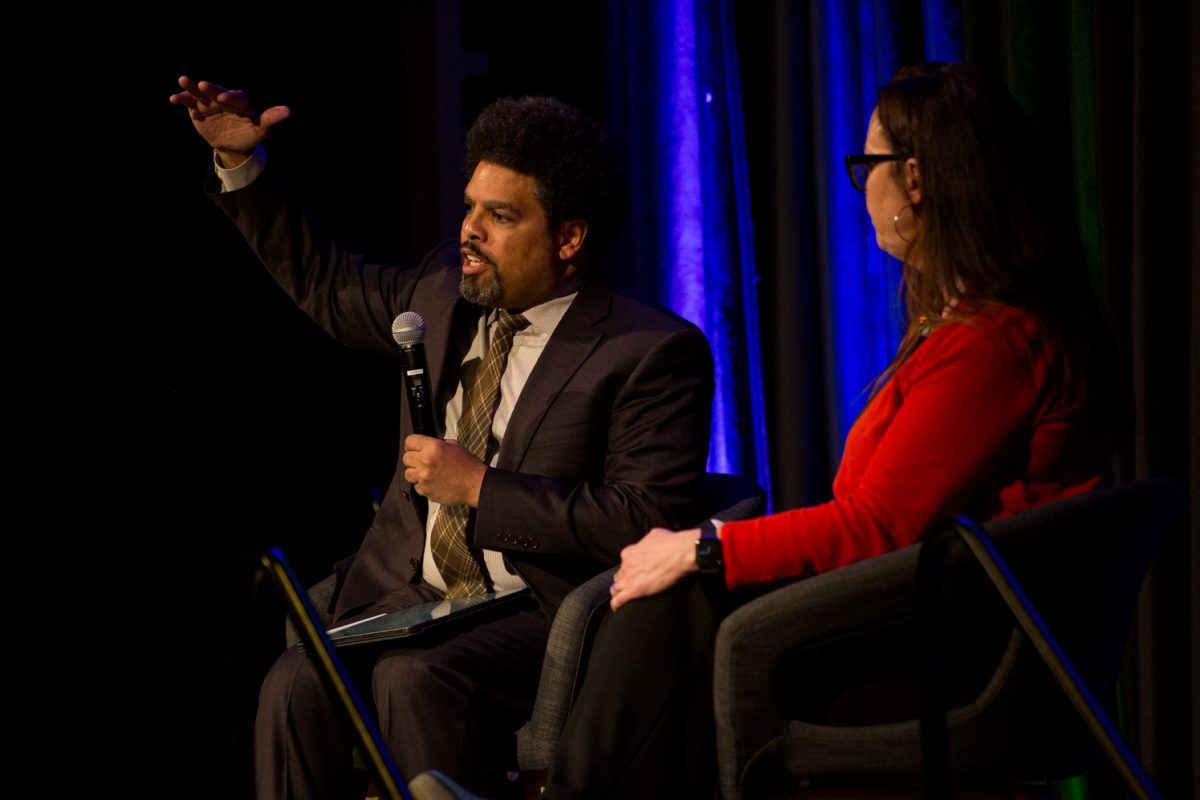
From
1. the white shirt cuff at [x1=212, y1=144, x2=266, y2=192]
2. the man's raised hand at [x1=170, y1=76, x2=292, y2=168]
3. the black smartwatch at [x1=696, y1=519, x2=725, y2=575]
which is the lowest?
the black smartwatch at [x1=696, y1=519, x2=725, y2=575]

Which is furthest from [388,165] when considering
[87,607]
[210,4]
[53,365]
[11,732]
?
[11,732]

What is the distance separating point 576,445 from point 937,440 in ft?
2.64

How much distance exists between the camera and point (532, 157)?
2492 mm

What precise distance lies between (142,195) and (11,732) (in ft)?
4.24

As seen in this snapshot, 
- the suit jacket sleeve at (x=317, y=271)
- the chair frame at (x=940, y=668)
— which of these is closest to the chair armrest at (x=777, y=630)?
the chair frame at (x=940, y=668)

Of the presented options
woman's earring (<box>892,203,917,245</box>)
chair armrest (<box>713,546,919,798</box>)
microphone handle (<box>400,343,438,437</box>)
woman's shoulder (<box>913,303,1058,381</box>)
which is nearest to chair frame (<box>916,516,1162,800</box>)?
chair armrest (<box>713,546,919,798</box>)

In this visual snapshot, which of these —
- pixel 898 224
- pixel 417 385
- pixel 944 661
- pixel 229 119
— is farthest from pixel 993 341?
pixel 229 119

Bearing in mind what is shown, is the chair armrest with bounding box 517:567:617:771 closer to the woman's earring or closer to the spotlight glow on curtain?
the woman's earring

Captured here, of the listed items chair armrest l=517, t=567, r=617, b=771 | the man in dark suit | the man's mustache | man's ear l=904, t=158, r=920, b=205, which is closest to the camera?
man's ear l=904, t=158, r=920, b=205

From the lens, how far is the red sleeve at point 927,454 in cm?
167

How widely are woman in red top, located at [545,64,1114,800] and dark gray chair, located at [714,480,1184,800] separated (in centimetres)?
8

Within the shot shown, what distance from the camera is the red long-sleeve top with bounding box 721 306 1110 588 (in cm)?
168

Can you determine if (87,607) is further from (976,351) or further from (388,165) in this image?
(976,351)

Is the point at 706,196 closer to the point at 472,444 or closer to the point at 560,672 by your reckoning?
the point at 472,444
